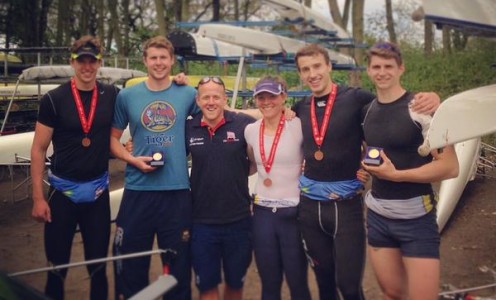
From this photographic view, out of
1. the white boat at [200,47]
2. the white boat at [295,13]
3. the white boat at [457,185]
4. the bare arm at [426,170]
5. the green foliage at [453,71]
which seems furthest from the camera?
the green foliage at [453,71]

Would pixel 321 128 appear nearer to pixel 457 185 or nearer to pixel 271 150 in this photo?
pixel 271 150

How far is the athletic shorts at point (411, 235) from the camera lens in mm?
3074

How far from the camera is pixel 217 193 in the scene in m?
3.55

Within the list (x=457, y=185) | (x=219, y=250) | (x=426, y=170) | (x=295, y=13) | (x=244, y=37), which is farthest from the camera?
(x=295, y=13)

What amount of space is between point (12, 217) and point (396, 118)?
664 centimetres

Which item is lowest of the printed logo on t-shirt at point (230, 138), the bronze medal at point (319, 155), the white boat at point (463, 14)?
the bronze medal at point (319, 155)

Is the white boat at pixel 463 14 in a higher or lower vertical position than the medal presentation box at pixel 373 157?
higher

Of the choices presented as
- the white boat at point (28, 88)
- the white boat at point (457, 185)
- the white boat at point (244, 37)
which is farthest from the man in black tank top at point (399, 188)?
the white boat at point (244, 37)

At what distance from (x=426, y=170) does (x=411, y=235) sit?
39 centimetres

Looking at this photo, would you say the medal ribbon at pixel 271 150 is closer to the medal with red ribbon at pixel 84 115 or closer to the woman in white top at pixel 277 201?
the woman in white top at pixel 277 201

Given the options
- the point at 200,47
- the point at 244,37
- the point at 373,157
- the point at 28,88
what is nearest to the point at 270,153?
the point at 373,157

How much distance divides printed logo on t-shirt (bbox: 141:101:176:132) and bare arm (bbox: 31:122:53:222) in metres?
0.65

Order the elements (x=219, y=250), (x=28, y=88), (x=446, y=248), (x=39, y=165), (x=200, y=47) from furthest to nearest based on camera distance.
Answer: (x=28, y=88) < (x=200, y=47) < (x=446, y=248) < (x=39, y=165) < (x=219, y=250)

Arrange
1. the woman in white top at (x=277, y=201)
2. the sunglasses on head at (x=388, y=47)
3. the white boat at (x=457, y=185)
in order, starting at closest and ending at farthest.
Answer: the sunglasses on head at (x=388, y=47), the woman in white top at (x=277, y=201), the white boat at (x=457, y=185)
